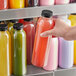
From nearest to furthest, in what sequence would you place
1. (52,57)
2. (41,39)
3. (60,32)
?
(60,32) < (41,39) < (52,57)

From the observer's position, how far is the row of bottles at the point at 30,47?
57.4 inches

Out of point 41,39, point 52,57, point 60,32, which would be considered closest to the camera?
point 60,32

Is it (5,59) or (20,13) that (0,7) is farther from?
(5,59)

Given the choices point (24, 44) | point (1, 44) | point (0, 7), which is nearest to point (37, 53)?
point (24, 44)

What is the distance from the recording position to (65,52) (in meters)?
1.62

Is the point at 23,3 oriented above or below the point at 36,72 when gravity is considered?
above

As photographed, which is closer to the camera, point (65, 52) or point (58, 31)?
point (58, 31)

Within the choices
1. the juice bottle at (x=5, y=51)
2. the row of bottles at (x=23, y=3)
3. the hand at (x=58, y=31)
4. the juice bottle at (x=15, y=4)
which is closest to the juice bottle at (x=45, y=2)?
the row of bottles at (x=23, y=3)

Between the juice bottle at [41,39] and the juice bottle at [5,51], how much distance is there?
0.51ft

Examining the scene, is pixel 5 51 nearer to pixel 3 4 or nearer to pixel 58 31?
pixel 3 4

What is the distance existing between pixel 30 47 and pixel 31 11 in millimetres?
233


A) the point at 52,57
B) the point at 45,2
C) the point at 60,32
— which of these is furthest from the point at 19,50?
the point at 60,32

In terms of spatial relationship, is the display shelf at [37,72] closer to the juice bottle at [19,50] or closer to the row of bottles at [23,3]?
the juice bottle at [19,50]

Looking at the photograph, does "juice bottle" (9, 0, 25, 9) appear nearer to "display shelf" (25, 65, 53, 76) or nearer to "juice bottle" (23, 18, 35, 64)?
"juice bottle" (23, 18, 35, 64)
